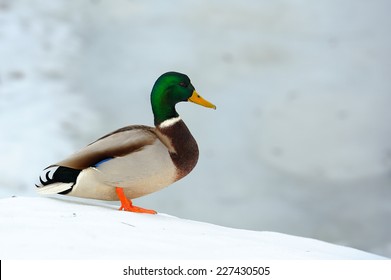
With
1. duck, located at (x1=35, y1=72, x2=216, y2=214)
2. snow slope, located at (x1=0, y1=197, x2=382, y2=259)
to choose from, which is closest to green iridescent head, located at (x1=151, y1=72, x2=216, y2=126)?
duck, located at (x1=35, y1=72, x2=216, y2=214)

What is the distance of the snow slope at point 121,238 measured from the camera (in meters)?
4.59

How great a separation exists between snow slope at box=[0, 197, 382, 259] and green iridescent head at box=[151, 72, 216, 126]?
2.19 ft

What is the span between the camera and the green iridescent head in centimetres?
586

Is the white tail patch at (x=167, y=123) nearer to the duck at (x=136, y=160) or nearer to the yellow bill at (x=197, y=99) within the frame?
the duck at (x=136, y=160)

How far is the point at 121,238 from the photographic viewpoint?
4.87 m

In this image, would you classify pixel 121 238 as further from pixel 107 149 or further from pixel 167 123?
pixel 167 123

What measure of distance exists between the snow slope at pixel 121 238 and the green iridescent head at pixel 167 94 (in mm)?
668

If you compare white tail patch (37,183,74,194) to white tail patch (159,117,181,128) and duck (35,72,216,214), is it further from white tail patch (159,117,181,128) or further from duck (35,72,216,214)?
white tail patch (159,117,181,128)

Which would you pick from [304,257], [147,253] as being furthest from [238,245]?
[147,253]

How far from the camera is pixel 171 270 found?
447 cm

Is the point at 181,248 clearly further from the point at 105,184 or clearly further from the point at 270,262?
the point at 105,184

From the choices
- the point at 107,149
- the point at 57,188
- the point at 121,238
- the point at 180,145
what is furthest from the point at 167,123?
the point at 121,238

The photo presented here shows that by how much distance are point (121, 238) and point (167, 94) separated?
52.0 inches

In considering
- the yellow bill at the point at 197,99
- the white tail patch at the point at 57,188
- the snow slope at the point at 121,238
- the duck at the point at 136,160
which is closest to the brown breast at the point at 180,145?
the duck at the point at 136,160
